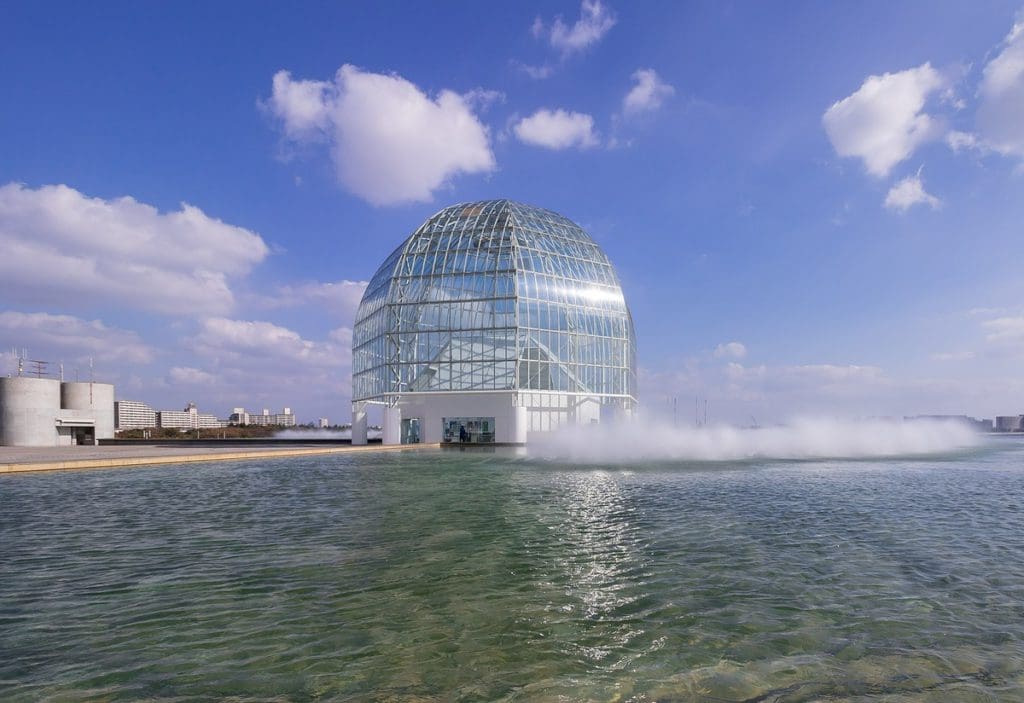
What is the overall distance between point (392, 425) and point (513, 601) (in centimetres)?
4968

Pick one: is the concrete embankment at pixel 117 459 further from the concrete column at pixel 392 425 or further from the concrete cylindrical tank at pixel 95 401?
the concrete cylindrical tank at pixel 95 401

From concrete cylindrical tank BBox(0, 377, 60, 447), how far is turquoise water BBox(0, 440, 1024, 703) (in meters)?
52.3

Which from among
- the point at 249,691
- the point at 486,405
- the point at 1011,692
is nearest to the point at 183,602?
the point at 249,691

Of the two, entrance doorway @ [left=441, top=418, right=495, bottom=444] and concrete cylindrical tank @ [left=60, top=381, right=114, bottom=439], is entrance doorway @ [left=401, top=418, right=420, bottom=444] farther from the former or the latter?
concrete cylindrical tank @ [left=60, top=381, right=114, bottom=439]

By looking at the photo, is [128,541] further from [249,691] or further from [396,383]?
[396,383]

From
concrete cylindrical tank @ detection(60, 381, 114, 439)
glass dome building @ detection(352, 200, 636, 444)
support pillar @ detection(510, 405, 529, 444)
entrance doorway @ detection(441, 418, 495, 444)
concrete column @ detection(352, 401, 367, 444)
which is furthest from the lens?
concrete cylindrical tank @ detection(60, 381, 114, 439)

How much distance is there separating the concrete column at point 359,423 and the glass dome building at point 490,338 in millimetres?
137

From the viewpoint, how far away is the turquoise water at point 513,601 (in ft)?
19.0

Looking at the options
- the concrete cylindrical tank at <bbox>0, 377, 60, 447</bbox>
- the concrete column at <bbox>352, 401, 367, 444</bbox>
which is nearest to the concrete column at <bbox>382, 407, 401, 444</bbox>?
the concrete column at <bbox>352, 401, 367, 444</bbox>

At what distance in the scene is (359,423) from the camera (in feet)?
206

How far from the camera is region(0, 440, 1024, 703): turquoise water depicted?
5793 millimetres

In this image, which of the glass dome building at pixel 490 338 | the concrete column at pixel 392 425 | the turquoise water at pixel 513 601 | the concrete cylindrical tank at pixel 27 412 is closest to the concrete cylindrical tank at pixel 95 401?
the concrete cylindrical tank at pixel 27 412

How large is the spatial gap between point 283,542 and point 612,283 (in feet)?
189

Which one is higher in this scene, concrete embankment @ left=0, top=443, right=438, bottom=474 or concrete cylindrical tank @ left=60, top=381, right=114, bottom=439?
concrete cylindrical tank @ left=60, top=381, right=114, bottom=439
